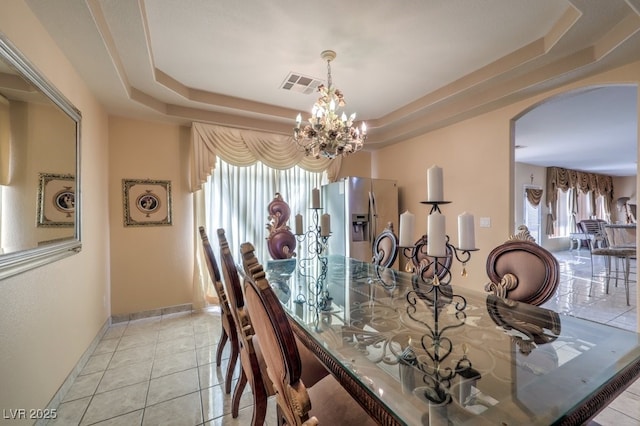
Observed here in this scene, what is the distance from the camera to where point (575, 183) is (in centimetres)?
803

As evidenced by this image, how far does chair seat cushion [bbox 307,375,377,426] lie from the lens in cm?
95

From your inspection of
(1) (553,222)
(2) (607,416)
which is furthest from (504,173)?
(1) (553,222)

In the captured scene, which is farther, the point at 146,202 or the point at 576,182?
the point at 576,182

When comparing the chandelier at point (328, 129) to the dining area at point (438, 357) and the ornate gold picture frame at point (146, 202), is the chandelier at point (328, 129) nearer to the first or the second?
the dining area at point (438, 357)

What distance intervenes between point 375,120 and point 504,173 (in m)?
1.90

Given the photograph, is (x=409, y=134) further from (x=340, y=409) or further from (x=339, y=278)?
(x=340, y=409)

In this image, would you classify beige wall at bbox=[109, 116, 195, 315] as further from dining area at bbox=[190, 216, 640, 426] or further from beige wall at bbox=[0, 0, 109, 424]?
dining area at bbox=[190, 216, 640, 426]

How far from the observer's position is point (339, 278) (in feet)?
7.10

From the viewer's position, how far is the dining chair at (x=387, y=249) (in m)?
2.45

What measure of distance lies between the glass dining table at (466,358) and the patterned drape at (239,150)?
249 cm

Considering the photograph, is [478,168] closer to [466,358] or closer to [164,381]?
[466,358]

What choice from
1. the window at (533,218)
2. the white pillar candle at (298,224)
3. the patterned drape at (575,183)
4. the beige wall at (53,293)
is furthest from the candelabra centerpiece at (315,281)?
the patterned drape at (575,183)

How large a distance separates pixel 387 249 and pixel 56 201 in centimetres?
254

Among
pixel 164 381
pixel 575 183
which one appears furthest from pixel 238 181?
pixel 575 183
